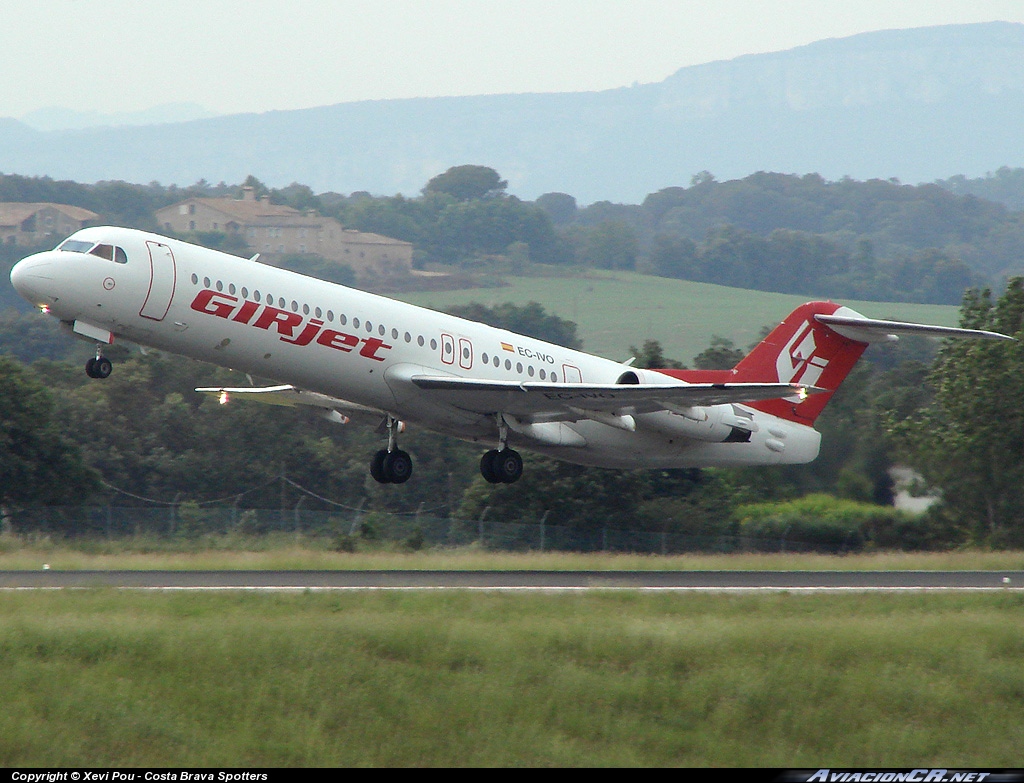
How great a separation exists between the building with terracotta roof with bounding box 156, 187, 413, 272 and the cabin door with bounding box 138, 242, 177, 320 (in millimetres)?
127752

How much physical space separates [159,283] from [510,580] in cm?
837

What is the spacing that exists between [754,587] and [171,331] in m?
11.6

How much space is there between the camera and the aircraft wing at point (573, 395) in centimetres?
2511

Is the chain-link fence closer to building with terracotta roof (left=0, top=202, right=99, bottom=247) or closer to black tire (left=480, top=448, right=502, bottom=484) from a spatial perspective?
black tire (left=480, top=448, right=502, bottom=484)

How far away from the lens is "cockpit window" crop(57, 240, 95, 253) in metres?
22.9

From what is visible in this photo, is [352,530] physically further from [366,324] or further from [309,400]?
[366,324]

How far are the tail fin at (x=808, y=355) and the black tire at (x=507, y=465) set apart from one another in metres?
5.44

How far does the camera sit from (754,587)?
2370 centimetres

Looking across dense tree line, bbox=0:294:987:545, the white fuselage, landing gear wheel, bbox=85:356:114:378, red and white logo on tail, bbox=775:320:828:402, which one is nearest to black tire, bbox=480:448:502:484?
the white fuselage

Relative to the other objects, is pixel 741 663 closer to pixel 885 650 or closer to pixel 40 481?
pixel 885 650

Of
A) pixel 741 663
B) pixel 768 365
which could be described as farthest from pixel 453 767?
pixel 768 365

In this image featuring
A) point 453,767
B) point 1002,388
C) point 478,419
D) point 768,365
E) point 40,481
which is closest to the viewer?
point 453,767

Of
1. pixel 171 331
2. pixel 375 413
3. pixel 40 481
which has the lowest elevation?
pixel 40 481

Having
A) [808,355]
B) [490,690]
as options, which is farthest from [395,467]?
[490,690]
